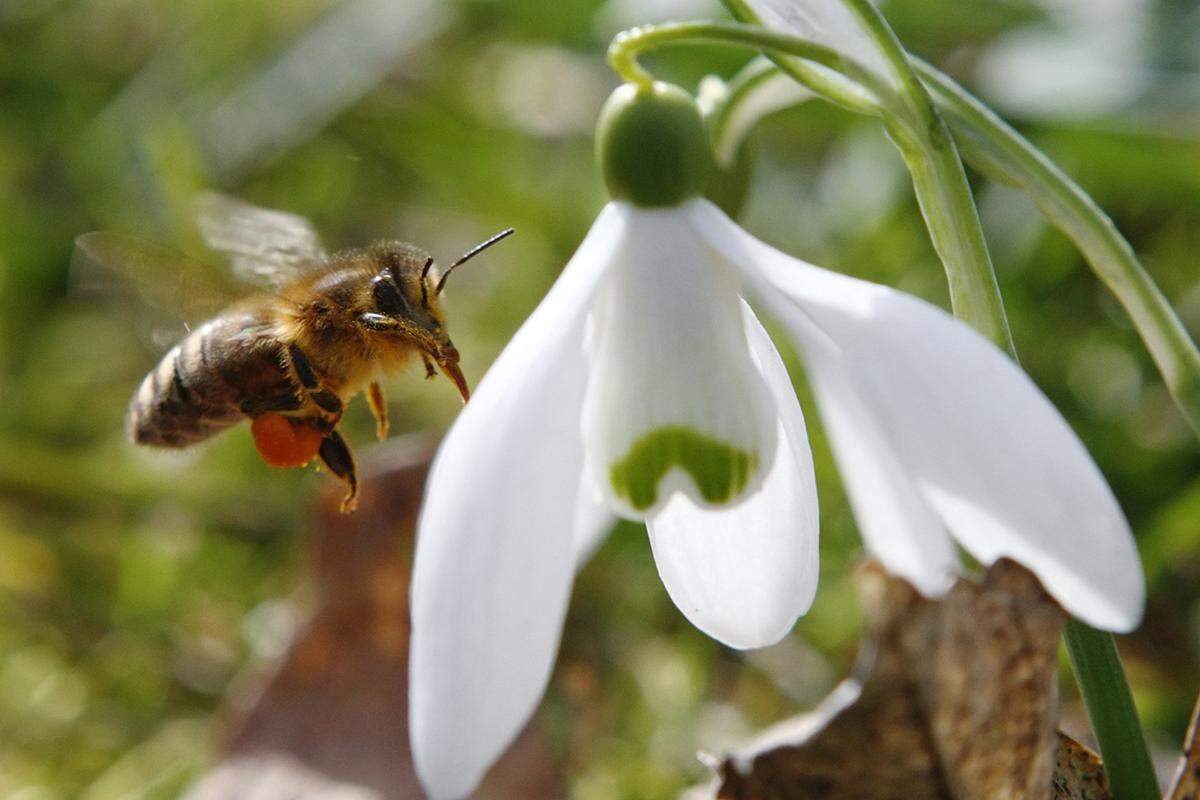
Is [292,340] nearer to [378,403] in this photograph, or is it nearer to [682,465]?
[378,403]

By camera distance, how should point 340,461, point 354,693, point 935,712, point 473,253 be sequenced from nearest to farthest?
point 935,712, point 473,253, point 340,461, point 354,693

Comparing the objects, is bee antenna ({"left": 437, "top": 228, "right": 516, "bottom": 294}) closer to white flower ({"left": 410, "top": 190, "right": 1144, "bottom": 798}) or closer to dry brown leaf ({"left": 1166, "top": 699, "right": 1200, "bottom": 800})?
white flower ({"left": 410, "top": 190, "right": 1144, "bottom": 798})

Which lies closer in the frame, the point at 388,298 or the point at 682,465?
the point at 682,465

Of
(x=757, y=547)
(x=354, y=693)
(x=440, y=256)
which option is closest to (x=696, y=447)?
(x=757, y=547)

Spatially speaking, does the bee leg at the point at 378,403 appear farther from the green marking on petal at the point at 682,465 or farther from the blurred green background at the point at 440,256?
the green marking on petal at the point at 682,465

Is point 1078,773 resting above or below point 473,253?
below

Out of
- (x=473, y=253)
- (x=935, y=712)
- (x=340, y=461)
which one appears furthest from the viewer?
(x=340, y=461)

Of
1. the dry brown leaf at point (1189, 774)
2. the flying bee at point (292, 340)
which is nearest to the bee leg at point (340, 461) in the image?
the flying bee at point (292, 340)
